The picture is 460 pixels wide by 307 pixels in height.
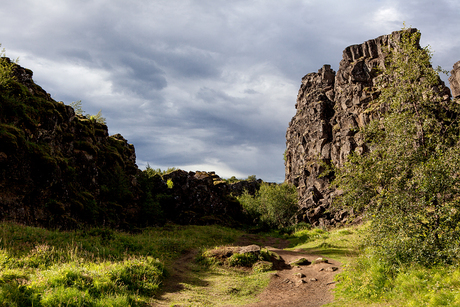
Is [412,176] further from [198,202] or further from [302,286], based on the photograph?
[198,202]

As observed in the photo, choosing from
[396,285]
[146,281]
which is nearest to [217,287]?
[146,281]

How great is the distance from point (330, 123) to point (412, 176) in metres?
53.9

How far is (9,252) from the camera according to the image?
12.0m

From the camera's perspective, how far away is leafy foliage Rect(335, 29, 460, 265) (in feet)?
35.5

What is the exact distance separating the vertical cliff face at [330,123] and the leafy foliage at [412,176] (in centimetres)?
3506

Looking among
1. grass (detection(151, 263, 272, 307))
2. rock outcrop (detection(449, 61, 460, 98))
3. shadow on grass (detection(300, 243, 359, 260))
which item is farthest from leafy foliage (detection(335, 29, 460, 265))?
rock outcrop (detection(449, 61, 460, 98))

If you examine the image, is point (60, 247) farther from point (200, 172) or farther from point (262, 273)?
point (200, 172)

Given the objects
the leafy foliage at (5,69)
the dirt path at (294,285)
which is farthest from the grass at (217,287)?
the leafy foliage at (5,69)

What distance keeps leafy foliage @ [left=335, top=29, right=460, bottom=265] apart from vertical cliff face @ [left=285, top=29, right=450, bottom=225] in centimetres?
3506

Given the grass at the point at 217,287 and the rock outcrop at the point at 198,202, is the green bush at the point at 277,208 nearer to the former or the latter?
the rock outcrop at the point at 198,202

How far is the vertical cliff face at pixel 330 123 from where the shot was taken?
179 ft

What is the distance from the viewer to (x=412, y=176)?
1267 centimetres

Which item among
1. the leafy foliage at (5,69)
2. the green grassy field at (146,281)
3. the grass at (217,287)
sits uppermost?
the leafy foliage at (5,69)

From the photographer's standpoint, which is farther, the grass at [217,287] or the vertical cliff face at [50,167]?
the vertical cliff face at [50,167]
